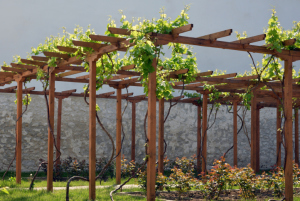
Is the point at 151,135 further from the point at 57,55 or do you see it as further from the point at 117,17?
the point at 117,17

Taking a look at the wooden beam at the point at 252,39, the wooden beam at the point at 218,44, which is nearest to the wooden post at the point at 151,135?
the wooden beam at the point at 218,44

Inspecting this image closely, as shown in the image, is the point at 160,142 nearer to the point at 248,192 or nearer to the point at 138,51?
the point at 248,192

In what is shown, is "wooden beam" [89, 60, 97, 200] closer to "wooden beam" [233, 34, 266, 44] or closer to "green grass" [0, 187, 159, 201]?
"green grass" [0, 187, 159, 201]

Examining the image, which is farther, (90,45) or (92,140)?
(92,140)

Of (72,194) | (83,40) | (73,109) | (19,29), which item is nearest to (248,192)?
(72,194)

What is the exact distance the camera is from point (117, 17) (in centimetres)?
1786

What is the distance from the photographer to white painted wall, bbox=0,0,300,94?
15578 millimetres

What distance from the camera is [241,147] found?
16.0 meters

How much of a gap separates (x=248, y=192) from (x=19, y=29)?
11287 mm

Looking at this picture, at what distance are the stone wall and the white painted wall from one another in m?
2.23

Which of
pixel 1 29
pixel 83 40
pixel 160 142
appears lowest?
pixel 160 142

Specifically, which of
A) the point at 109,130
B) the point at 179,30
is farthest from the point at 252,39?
the point at 109,130

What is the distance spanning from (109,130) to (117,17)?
597 cm

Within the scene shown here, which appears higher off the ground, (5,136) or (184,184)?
(5,136)
